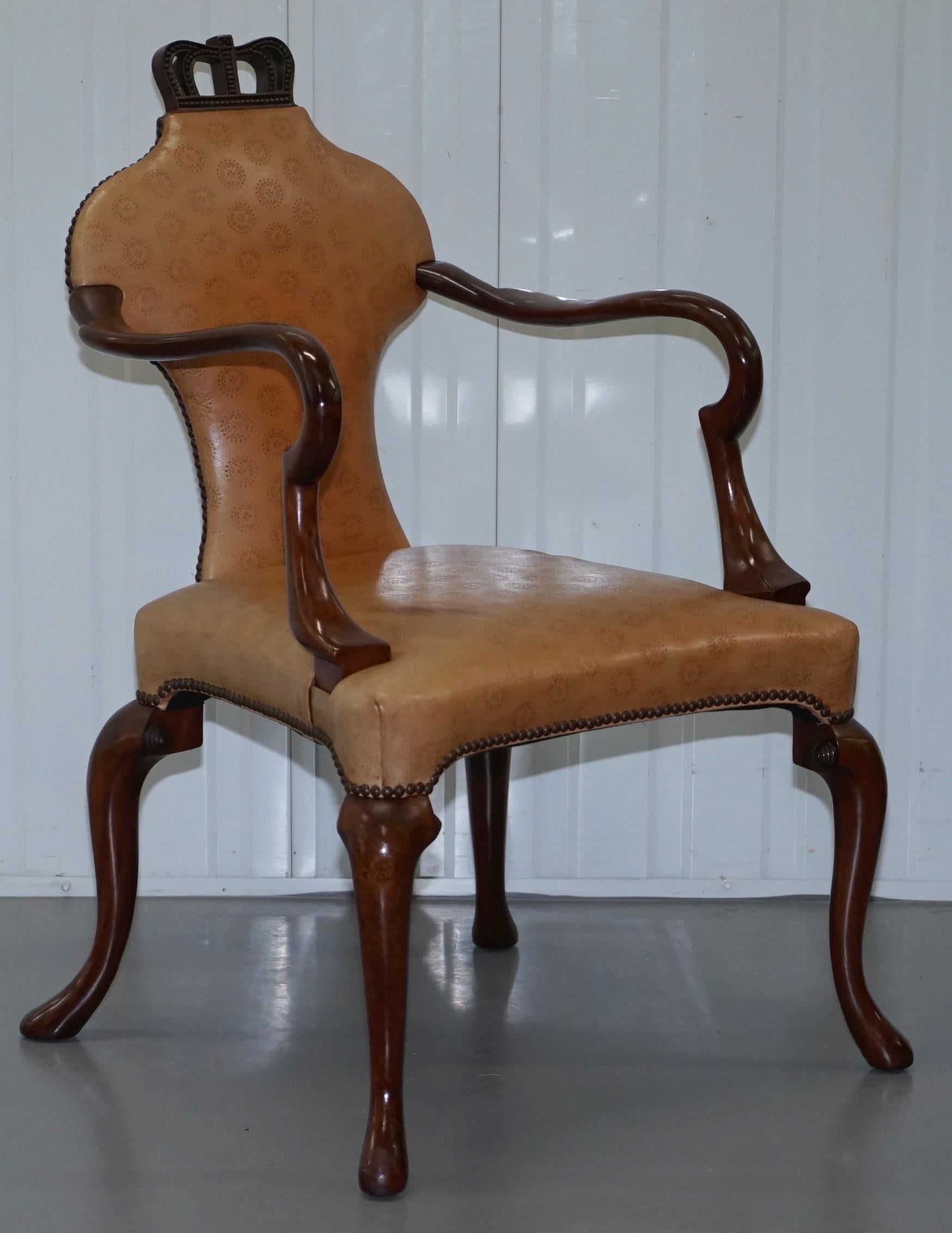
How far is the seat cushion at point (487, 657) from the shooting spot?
1.20 metres

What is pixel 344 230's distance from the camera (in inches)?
65.8

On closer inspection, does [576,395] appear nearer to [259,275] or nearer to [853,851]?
[259,275]

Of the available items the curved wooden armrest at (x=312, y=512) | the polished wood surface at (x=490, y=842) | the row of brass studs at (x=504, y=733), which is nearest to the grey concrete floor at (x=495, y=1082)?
the polished wood surface at (x=490, y=842)

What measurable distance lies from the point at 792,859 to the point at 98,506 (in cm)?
118

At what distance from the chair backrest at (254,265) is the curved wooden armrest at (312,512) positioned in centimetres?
29

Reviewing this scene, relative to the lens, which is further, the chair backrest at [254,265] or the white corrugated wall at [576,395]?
the white corrugated wall at [576,395]

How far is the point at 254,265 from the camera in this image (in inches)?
63.9

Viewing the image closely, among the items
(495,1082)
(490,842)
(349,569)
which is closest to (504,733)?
(349,569)

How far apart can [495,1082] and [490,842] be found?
420 millimetres

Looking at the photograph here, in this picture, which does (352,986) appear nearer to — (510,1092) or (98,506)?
(510,1092)

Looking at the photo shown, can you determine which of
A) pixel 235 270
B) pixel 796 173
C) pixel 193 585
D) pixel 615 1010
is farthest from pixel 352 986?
pixel 796 173

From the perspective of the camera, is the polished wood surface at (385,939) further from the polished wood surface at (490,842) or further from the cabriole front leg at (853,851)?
the polished wood surface at (490,842)

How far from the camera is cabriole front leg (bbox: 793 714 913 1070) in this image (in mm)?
1443

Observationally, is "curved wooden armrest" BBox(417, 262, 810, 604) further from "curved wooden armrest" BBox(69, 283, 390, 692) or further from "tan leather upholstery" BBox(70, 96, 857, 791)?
"curved wooden armrest" BBox(69, 283, 390, 692)
